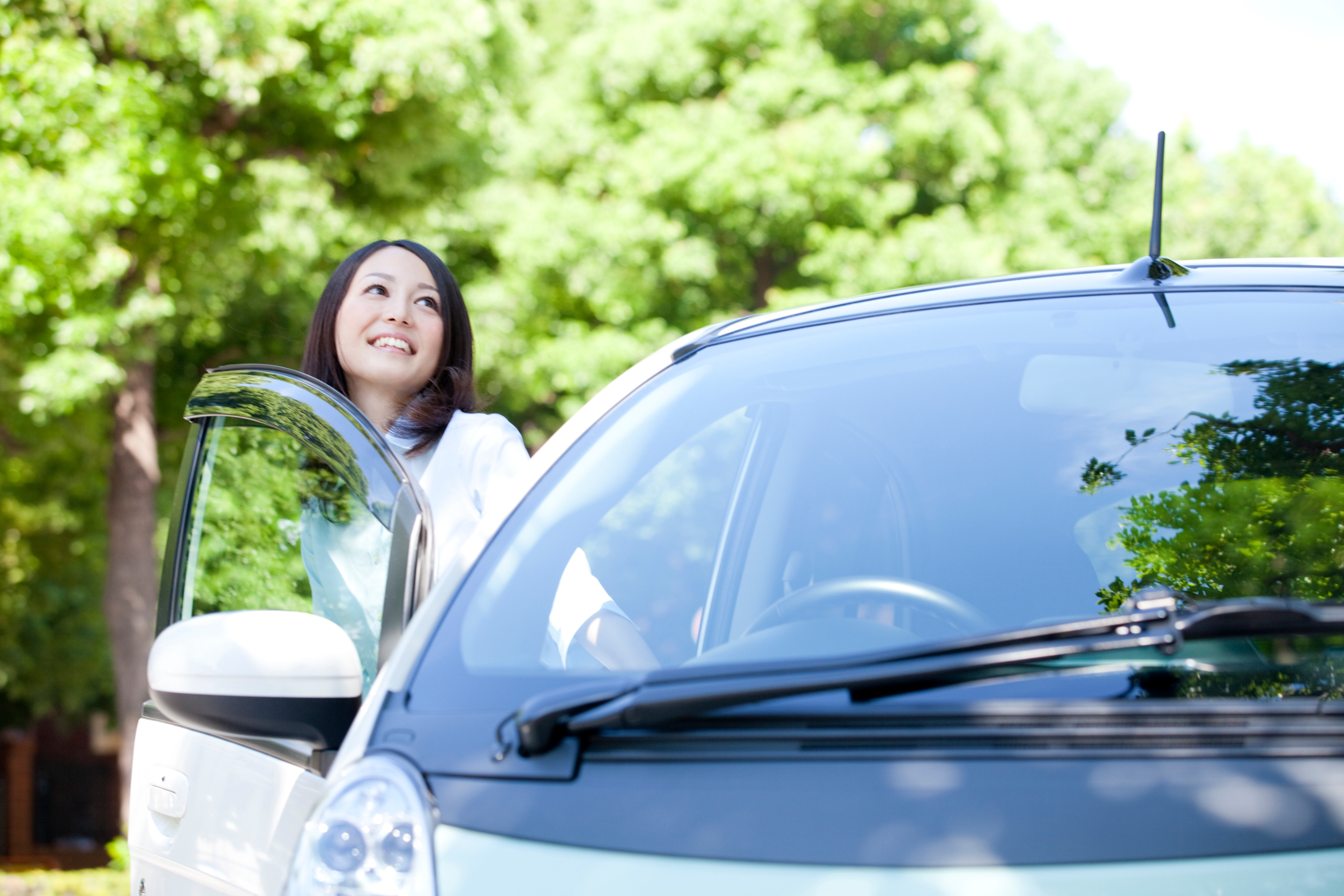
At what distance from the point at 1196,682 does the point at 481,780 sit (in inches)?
30.7

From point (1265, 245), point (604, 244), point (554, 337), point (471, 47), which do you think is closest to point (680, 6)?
point (604, 244)

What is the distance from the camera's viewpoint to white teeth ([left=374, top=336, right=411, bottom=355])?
2.82 m

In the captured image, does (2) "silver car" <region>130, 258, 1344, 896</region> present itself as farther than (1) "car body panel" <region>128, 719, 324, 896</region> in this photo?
No

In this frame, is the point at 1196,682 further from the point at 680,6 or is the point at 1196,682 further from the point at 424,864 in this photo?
the point at 680,6

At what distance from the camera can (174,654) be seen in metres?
1.58

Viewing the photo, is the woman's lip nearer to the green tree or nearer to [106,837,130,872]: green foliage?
the green tree

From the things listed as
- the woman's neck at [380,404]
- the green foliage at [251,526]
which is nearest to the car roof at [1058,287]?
the green foliage at [251,526]

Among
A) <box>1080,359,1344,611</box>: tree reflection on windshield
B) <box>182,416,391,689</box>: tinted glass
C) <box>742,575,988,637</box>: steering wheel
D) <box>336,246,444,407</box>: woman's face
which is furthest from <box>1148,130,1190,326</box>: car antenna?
<box>336,246,444,407</box>: woman's face

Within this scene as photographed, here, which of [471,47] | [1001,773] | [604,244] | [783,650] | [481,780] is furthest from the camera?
[604,244]

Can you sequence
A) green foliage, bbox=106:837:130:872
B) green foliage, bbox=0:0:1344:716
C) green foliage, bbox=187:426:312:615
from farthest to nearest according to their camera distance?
green foliage, bbox=106:837:130:872
green foliage, bbox=0:0:1344:716
green foliage, bbox=187:426:312:615

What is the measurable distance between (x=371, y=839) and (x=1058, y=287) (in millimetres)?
1427

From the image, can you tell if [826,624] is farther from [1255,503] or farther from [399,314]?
[399,314]

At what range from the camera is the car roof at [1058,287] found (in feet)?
6.50

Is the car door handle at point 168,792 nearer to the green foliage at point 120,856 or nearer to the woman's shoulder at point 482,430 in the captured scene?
the woman's shoulder at point 482,430
